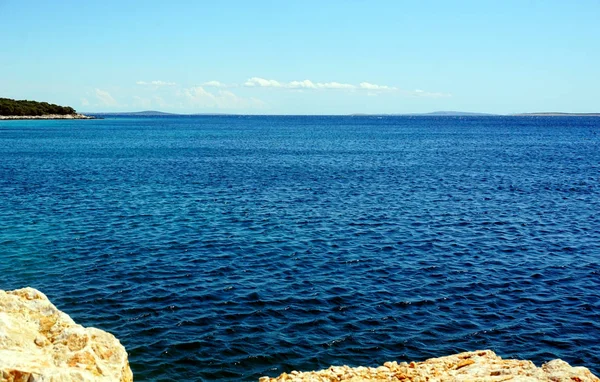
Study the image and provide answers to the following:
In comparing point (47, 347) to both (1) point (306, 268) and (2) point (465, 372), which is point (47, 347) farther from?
(1) point (306, 268)

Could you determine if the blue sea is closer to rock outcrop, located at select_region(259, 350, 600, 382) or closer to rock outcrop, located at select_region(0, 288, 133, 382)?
rock outcrop, located at select_region(259, 350, 600, 382)

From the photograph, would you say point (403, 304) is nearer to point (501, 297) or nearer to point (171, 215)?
point (501, 297)

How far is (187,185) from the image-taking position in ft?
194

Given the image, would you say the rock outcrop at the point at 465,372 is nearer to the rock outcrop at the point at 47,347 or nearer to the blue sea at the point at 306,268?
the blue sea at the point at 306,268

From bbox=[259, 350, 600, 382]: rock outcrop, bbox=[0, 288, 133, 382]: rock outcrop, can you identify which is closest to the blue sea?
bbox=[259, 350, 600, 382]: rock outcrop

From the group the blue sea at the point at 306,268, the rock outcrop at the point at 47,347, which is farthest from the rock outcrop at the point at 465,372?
the rock outcrop at the point at 47,347

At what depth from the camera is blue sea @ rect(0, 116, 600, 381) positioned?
20531mm

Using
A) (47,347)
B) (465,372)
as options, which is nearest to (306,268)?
(465,372)

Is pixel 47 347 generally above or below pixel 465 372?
above

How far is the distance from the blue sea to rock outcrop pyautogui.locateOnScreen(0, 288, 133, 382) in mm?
4979

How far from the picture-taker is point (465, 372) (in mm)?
14906

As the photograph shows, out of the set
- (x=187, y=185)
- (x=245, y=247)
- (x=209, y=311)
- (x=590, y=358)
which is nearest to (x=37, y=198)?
(x=187, y=185)

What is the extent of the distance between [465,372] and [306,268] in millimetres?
15066

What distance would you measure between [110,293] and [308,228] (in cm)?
1679
